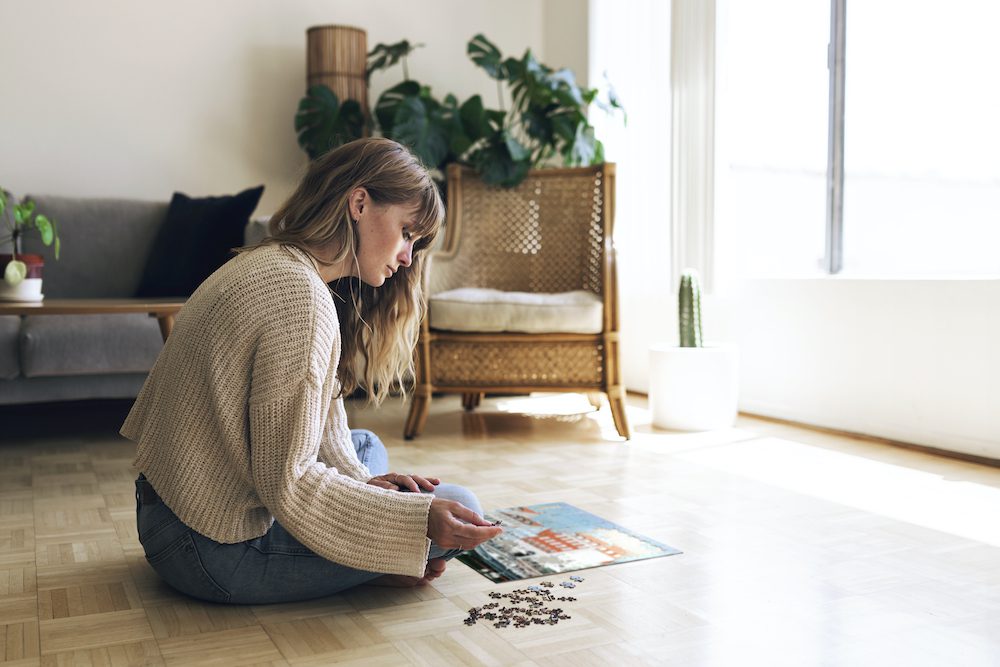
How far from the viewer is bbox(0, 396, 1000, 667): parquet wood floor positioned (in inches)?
53.7

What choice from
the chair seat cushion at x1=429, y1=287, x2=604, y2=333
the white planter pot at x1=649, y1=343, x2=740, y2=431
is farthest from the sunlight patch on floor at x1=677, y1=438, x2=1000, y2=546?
the chair seat cushion at x1=429, y1=287, x2=604, y2=333

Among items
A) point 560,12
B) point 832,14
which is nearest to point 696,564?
point 832,14

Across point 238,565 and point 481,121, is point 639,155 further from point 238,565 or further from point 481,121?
point 238,565

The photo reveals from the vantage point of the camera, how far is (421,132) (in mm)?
3779

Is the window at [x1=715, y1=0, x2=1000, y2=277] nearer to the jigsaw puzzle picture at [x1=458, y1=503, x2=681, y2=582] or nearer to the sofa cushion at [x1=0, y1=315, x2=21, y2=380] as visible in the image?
the jigsaw puzzle picture at [x1=458, y1=503, x2=681, y2=582]

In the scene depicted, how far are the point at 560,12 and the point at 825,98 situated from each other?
159cm

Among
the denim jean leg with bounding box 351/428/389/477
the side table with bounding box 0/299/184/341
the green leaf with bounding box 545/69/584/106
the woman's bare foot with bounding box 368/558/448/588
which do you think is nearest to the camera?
the woman's bare foot with bounding box 368/558/448/588

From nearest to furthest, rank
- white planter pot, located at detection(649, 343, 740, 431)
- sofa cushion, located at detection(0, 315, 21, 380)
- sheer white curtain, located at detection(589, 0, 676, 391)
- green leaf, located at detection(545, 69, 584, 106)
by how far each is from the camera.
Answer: sofa cushion, located at detection(0, 315, 21, 380), white planter pot, located at detection(649, 343, 740, 431), green leaf, located at detection(545, 69, 584, 106), sheer white curtain, located at detection(589, 0, 676, 391)

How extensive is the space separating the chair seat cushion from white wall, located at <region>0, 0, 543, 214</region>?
1.19m

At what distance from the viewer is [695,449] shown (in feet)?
9.52

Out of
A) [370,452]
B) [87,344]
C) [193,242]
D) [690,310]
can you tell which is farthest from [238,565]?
[193,242]

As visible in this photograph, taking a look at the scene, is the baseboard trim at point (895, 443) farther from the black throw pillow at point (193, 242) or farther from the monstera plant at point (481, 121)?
the black throw pillow at point (193, 242)

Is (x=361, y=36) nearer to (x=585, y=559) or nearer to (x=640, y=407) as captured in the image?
(x=640, y=407)

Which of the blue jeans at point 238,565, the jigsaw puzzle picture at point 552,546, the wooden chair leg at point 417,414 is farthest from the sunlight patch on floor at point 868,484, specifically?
the blue jeans at point 238,565
